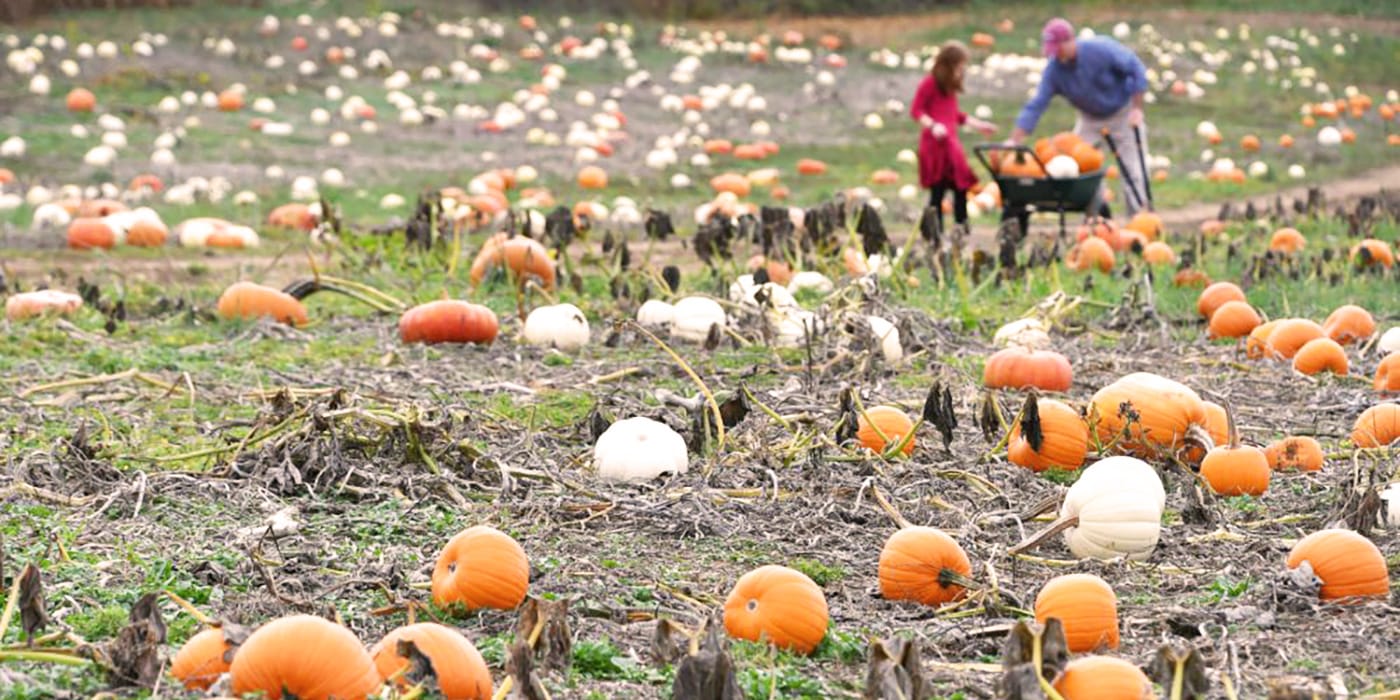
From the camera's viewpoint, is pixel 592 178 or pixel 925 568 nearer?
pixel 925 568

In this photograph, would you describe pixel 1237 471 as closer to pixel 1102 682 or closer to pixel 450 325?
pixel 1102 682

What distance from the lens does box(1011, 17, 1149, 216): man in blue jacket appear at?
13.4 metres

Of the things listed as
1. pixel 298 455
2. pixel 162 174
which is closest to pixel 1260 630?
pixel 298 455

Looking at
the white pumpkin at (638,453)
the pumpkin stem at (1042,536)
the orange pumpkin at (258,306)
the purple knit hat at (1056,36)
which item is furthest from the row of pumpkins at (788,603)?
the purple knit hat at (1056,36)

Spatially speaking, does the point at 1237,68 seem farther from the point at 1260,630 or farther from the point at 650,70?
the point at 1260,630

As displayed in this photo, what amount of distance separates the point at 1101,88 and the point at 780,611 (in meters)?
10.4

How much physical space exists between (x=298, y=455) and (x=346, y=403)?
380mm

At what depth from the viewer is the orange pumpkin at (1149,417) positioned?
5453 millimetres

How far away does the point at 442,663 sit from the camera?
3.37m

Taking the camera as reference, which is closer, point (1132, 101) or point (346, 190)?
point (1132, 101)

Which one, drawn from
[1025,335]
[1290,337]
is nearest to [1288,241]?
[1290,337]

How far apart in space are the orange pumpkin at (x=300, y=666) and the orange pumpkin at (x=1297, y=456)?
3.31 metres

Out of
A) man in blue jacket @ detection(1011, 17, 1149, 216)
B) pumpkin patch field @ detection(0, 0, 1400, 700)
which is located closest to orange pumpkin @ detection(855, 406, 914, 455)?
pumpkin patch field @ detection(0, 0, 1400, 700)

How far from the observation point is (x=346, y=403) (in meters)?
5.64
